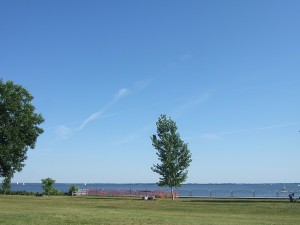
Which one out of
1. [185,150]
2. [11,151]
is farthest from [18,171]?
[185,150]

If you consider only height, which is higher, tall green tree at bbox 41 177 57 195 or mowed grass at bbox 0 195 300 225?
tall green tree at bbox 41 177 57 195

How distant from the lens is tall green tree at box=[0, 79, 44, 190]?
5019 centimetres

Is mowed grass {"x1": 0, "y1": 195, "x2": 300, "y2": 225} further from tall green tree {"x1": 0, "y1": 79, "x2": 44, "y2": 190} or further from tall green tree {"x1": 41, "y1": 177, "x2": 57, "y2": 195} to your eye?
tall green tree {"x1": 41, "y1": 177, "x2": 57, "y2": 195}

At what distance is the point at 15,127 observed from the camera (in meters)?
50.7

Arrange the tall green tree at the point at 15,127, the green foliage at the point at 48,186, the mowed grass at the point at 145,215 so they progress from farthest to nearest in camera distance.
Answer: the green foliage at the point at 48,186, the tall green tree at the point at 15,127, the mowed grass at the point at 145,215

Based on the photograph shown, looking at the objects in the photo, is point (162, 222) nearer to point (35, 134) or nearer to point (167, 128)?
point (35, 134)

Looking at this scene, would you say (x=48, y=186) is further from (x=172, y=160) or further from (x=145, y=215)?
(x=145, y=215)

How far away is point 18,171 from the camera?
5344 centimetres

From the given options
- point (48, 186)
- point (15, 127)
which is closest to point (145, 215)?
point (15, 127)

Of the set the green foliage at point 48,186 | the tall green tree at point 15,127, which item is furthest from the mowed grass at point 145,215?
the green foliage at point 48,186

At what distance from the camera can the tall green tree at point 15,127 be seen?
50188 mm

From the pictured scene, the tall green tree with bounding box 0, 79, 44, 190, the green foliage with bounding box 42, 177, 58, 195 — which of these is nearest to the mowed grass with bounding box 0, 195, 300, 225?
the tall green tree with bounding box 0, 79, 44, 190

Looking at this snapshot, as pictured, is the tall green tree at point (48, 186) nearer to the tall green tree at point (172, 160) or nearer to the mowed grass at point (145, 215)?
the tall green tree at point (172, 160)

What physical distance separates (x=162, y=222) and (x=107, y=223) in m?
2.85
